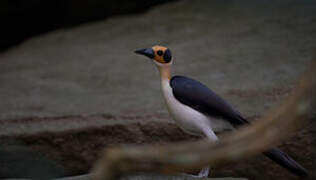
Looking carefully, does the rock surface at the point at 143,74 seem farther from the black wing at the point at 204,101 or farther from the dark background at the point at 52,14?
the black wing at the point at 204,101

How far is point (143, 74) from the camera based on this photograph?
17.0ft

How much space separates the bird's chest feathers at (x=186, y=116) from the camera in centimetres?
317

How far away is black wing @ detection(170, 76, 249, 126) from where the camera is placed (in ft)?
10.4

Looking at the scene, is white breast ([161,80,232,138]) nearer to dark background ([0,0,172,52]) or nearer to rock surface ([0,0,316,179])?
rock surface ([0,0,316,179])

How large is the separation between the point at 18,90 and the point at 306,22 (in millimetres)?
2513

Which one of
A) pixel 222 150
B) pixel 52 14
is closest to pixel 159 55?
pixel 222 150

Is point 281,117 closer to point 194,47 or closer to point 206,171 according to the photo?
point 206,171

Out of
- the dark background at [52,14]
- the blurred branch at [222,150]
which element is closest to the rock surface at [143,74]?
the dark background at [52,14]

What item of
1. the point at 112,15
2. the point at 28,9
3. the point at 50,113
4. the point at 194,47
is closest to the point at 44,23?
the point at 28,9

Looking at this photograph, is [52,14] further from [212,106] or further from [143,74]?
[212,106]

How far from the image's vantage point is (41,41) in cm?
651

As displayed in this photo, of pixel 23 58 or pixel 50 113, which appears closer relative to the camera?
pixel 50 113

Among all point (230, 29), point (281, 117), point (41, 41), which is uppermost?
point (281, 117)

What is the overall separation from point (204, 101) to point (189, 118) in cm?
12
